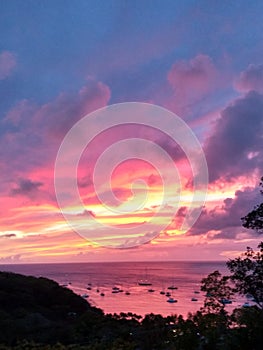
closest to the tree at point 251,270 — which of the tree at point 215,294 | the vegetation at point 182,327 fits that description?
the vegetation at point 182,327

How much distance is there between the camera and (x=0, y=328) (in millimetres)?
27016

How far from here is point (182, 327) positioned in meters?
14.4

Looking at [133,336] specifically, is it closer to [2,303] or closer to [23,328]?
[23,328]

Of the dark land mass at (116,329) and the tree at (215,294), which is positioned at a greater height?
the tree at (215,294)

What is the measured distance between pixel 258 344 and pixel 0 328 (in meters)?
19.5

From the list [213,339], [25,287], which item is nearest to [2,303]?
[25,287]

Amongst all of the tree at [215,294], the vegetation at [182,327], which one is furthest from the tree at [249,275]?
the tree at [215,294]

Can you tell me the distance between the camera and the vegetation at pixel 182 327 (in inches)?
510

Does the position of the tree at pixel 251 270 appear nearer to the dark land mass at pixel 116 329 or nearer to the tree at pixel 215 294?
the dark land mass at pixel 116 329

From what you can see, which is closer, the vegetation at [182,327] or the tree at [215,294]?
the vegetation at [182,327]

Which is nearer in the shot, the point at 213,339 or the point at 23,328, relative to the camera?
the point at 213,339

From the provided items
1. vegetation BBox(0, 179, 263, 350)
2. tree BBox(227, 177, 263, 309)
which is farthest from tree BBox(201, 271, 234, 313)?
tree BBox(227, 177, 263, 309)

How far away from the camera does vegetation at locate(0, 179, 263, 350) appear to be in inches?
510

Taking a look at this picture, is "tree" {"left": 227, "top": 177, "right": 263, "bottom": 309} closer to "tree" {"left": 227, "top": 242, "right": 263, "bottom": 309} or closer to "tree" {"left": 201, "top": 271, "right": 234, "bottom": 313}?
"tree" {"left": 227, "top": 242, "right": 263, "bottom": 309}
